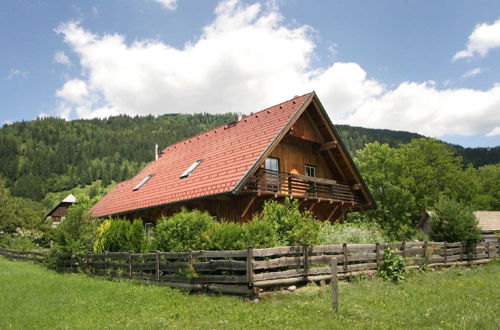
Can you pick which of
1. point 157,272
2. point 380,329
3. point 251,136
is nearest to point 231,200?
point 251,136

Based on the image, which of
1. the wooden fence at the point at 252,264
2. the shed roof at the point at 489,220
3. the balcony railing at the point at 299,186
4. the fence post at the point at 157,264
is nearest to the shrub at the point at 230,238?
the wooden fence at the point at 252,264

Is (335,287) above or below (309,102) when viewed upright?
below

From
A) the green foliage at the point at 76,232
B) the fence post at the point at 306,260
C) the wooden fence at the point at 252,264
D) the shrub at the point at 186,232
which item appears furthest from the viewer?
the green foliage at the point at 76,232

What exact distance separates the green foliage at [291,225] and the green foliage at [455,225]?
10071 mm

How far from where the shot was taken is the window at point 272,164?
19731 millimetres

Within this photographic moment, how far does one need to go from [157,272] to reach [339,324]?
794 cm

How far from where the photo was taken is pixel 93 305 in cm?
1074

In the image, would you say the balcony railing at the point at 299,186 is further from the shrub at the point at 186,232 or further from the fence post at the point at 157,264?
the fence post at the point at 157,264

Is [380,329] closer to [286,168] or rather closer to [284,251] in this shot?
[284,251]

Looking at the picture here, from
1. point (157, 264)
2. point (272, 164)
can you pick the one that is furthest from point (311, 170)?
point (157, 264)

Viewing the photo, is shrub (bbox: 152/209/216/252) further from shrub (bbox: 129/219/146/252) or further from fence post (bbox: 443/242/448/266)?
fence post (bbox: 443/242/448/266)

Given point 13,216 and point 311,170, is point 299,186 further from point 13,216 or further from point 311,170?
point 13,216

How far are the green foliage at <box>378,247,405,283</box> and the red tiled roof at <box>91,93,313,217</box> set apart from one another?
6.18 m

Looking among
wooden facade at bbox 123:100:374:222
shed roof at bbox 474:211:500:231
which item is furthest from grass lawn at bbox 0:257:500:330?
shed roof at bbox 474:211:500:231
